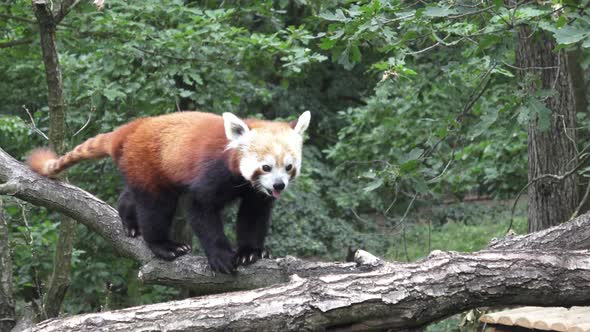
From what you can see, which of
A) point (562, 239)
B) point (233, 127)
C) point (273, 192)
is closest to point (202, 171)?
point (233, 127)

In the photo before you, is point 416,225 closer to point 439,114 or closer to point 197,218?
point 439,114

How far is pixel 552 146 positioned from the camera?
601cm

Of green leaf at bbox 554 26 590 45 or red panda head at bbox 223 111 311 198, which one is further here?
red panda head at bbox 223 111 311 198

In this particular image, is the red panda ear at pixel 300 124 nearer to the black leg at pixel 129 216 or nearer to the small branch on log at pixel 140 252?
the small branch on log at pixel 140 252

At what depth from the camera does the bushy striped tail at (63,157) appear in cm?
451

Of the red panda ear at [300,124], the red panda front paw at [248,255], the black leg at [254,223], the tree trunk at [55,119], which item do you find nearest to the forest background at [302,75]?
the tree trunk at [55,119]

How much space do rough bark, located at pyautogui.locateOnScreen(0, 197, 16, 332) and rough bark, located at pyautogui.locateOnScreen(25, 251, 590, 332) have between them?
1481 mm

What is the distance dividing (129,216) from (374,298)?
195 cm

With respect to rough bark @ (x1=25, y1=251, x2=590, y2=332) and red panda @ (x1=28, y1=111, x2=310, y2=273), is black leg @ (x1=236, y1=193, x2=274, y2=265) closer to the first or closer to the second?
red panda @ (x1=28, y1=111, x2=310, y2=273)

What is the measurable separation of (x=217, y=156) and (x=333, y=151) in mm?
5045

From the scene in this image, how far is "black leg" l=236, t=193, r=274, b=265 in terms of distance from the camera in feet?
14.1

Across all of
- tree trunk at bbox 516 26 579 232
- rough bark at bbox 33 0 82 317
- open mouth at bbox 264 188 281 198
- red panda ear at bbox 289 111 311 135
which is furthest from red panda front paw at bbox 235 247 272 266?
tree trunk at bbox 516 26 579 232

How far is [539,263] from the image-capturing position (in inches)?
137

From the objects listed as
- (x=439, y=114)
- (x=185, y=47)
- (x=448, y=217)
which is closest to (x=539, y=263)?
(x=185, y=47)
